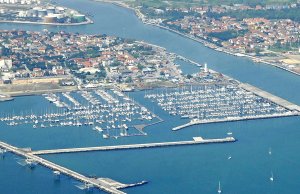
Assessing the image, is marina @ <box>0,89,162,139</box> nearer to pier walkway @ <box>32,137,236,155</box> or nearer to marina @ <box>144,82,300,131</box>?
marina @ <box>144,82,300,131</box>

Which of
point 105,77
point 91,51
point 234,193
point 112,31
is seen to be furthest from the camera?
point 112,31

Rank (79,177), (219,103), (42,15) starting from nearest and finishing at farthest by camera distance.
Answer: (79,177), (219,103), (42,15)

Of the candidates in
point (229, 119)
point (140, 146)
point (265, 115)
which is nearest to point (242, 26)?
point (265, 115)

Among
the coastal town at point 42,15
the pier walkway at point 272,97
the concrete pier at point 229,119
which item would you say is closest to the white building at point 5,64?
the pier walkway at point 272,97

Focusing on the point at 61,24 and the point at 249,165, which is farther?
the point at 61,24

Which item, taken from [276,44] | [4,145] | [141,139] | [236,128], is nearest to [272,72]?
[276,44]

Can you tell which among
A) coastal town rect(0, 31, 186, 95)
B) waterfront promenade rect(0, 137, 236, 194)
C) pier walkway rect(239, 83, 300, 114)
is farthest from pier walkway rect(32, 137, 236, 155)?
coastal town rect(0, 31, 186, 95)

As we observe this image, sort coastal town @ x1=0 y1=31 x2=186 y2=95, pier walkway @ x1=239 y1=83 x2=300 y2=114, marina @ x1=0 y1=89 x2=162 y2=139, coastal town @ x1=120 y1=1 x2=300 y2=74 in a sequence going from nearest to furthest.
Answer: marina @ x1=0 y1=89 x2=162 y2=139
pier walkway @ x1=239 y1=83 x2=300 y2=114
coastal town @ x1=0 y1=31 x2=186 y2=95
coastal town @ x1=120 y1=1 x2=300 y2=74

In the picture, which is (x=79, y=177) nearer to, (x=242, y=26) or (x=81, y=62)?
(x=81, y=62)

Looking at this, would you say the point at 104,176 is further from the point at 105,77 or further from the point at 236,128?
the point at 105,77

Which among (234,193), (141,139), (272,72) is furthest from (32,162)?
(272,72)

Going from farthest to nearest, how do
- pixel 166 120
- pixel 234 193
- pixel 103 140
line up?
1. pixel 166 120
2. pixel 103 140
3. pixel 234 193
